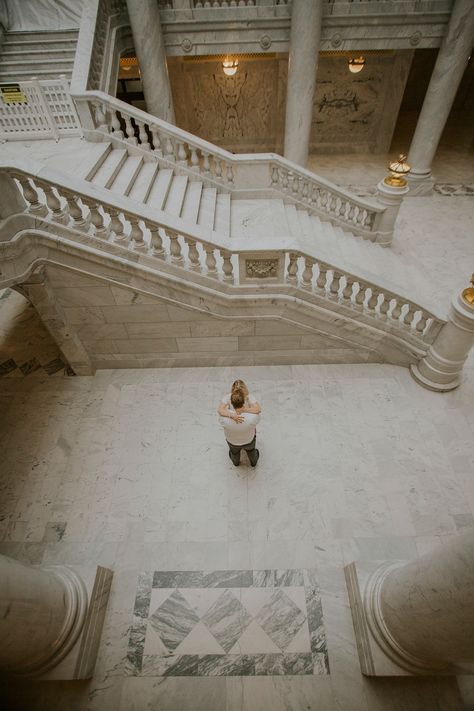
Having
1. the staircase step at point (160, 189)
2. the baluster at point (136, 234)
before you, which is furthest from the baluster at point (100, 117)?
the baluster at point (136, 234)

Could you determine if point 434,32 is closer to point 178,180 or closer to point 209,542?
point 178,180

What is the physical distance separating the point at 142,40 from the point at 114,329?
6461mm

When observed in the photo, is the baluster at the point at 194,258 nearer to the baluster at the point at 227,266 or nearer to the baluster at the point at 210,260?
the baluster at the point at 210,260

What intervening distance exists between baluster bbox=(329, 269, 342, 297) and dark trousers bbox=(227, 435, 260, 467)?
95.3 inches

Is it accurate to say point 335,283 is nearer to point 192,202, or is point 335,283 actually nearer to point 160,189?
point 192,202

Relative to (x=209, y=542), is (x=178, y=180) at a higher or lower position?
higher

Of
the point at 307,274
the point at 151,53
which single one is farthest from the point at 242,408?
the point at 151,53

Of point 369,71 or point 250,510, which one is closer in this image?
point 250,510

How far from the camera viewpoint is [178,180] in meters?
7.05

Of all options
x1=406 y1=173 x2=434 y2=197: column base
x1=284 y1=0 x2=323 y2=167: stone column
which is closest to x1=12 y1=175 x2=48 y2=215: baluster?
x1=284 y1=0 x2=323 y2=167: stone column

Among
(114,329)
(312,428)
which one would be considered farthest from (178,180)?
(312,428)

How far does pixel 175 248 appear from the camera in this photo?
16.0 feet

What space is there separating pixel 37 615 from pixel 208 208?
6288mm

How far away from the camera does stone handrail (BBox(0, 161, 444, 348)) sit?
4402mm
